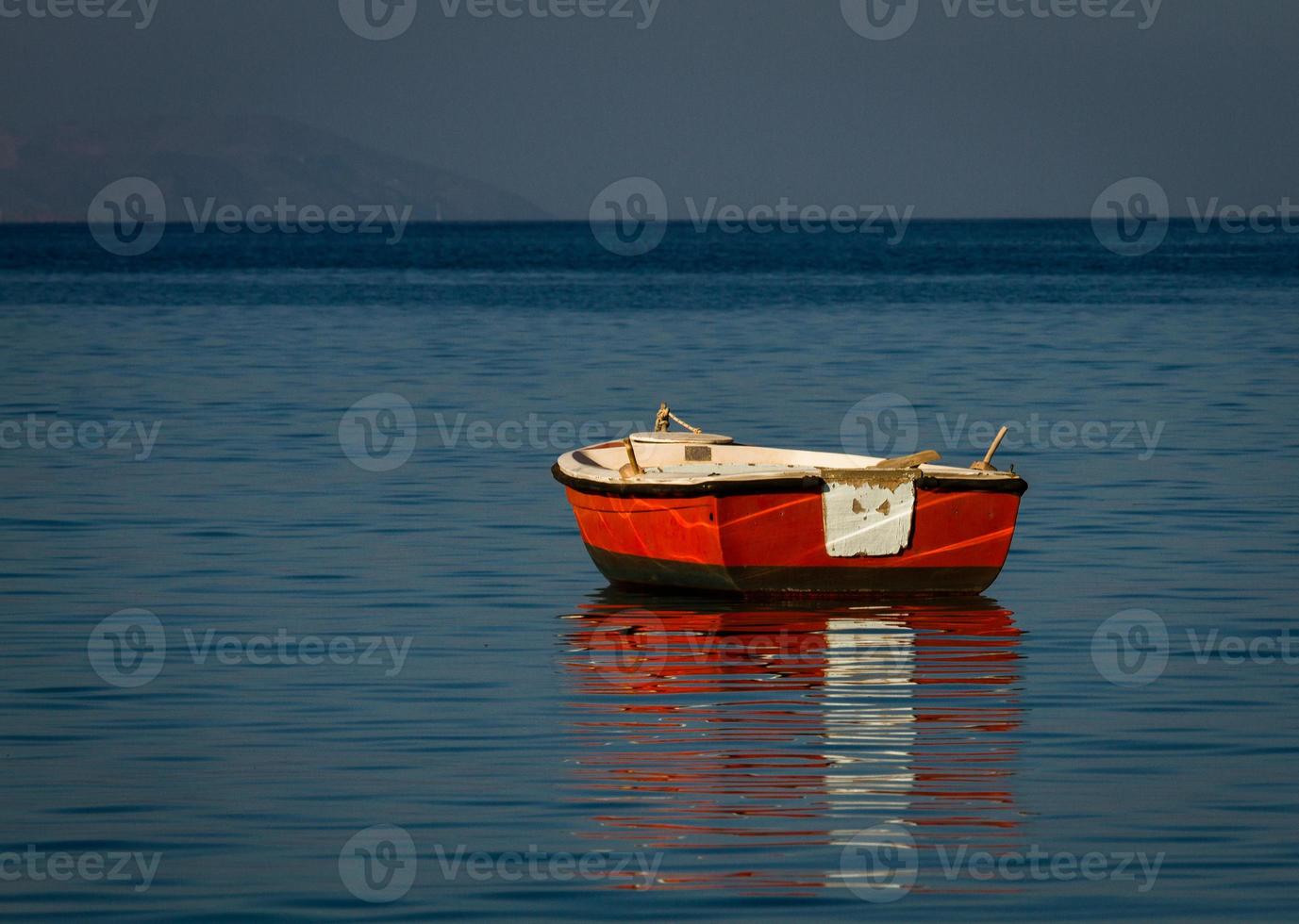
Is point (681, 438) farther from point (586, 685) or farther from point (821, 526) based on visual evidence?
point (586, 685)

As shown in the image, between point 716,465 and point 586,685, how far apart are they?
476 cm

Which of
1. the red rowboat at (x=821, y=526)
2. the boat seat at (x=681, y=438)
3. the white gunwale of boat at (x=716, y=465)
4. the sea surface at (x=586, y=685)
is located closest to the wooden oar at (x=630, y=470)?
the white gunwale of boat at (x=716, y=465)

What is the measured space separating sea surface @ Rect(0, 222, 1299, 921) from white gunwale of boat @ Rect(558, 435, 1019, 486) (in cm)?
100

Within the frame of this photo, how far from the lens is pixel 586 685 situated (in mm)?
13234

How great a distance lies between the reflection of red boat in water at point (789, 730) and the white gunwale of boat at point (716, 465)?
1.06 meters

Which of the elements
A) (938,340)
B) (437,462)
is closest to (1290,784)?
(437,462)

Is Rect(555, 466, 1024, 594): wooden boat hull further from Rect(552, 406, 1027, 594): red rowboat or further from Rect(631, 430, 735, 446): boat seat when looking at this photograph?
Rect(631, 430, 735, 446): boat seat

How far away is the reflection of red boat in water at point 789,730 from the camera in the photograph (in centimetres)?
980

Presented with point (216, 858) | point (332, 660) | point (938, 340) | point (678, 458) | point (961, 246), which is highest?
point (961, 246)

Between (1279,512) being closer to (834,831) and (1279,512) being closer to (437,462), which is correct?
(437,462)

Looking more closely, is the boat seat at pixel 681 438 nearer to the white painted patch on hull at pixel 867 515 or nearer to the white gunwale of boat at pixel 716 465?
the white gunwale of boat at pixel 716 465

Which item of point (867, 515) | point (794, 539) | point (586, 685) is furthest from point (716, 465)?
point (586, 685)

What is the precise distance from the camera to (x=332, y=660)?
554 inches

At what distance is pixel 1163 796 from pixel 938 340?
41.7 m
